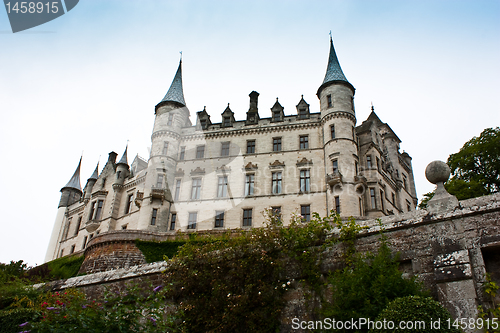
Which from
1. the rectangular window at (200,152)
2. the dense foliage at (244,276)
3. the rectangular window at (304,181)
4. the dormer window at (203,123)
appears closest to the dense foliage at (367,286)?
the dense foliage at (244,276)

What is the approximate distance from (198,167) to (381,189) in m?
16.2

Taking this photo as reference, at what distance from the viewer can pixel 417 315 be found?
24.6 ft

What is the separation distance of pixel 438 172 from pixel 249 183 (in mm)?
26748

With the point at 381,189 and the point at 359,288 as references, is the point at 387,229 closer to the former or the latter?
the point at 359,288

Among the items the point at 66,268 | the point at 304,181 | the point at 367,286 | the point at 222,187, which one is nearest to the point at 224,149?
the point at 222,187

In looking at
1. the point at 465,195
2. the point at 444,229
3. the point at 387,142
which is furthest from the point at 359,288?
the point at 387,142

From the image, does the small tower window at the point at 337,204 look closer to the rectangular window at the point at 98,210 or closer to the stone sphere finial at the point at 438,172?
the stone sphere finial at the point at 438,172

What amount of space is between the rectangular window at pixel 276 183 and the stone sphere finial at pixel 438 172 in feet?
82.4

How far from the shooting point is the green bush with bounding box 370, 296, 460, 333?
24.0 ft

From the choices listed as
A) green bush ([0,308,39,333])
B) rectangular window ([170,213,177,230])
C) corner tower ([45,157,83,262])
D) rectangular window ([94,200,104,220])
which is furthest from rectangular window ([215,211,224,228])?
corner tower ([45,157,83,262])

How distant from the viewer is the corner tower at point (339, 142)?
1283 inches

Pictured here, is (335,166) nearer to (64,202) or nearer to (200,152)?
(200,152)

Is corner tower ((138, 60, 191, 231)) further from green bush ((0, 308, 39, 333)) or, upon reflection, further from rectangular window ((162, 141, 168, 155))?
green bush ((0, 308, 39, 333))

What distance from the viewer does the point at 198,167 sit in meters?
38.3
